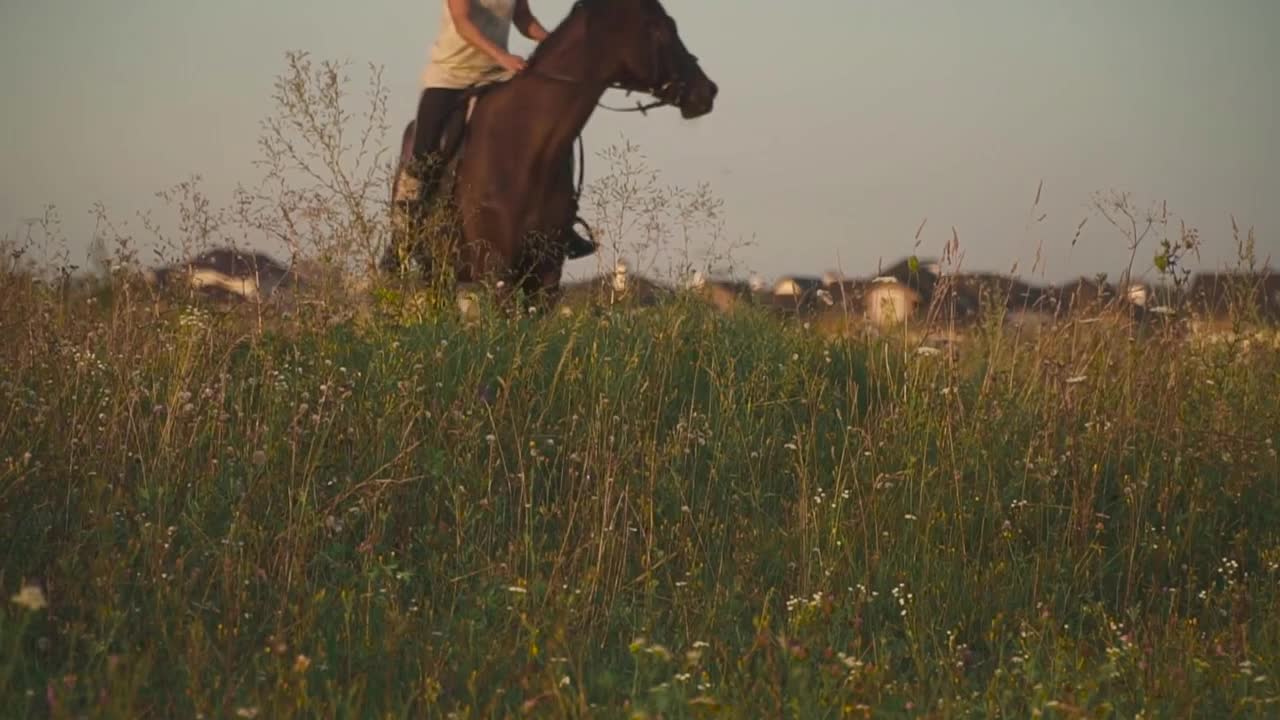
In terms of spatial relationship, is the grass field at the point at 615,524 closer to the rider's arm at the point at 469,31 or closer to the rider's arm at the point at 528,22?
the rider's arm at the point at 469,31

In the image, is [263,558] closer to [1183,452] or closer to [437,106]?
[1183,452]

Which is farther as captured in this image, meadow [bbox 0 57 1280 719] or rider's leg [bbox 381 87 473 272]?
rider's leg [bbox 381 87 473 272]

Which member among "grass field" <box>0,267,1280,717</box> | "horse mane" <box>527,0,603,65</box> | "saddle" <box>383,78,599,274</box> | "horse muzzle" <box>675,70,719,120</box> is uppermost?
"horse mane" <box>527,0,603,65</box>

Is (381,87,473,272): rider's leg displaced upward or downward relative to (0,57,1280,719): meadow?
upward

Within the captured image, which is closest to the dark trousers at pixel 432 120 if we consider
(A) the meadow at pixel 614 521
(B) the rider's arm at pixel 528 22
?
(B) the rider's arm at pixel 528 22

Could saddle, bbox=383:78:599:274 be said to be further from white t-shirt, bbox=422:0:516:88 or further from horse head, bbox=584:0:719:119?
horse head, bbox=584:0:719:119

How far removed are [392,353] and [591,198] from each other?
2178 mm

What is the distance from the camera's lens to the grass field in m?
3.39

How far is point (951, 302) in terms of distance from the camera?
19.5ft

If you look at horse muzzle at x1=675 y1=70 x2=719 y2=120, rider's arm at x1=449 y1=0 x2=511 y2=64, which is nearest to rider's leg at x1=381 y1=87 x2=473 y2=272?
rider's arm at x1=449 y1=0 x2=511 y2=64

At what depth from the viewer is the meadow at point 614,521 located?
11.1 feet

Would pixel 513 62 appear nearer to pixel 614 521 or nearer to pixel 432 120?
pixel 432 120

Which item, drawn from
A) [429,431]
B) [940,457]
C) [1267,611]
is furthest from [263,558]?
[1267,611]

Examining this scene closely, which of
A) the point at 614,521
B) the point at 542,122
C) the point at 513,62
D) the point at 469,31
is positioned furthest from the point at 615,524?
the point at 469,31
